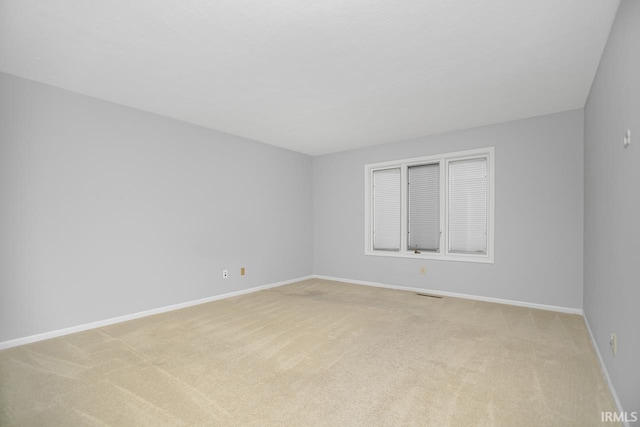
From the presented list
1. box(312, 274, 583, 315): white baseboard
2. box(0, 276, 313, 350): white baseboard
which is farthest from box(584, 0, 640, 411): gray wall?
box(0, 276, 313, 350): white baseboard

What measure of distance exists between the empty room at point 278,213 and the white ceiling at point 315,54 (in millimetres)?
23

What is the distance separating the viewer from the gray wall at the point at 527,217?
396 centimetres

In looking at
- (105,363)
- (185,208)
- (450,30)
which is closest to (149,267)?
(185,208)

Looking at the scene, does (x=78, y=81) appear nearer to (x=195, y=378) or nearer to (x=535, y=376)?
(x=195, y=378)

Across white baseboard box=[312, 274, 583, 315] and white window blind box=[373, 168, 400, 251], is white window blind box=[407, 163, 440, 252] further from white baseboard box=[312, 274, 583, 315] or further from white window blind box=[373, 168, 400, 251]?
white baseboard box=[312, 274, 583, 315]

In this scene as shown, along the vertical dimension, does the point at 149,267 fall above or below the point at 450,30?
below

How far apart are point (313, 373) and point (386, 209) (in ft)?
12.7

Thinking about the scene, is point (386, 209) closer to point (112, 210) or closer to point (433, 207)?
point (433, 207)

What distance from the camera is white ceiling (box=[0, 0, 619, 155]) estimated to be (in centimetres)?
208

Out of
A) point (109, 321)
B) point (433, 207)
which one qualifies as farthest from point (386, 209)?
point (109, 321)

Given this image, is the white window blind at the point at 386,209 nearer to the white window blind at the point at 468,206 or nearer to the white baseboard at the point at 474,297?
the white baseboard at the point at 474,297

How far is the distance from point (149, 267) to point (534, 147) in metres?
5.44

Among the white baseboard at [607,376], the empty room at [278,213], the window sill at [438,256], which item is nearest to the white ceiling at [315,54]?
the empty room at [278,213]

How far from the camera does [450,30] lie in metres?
2.29
